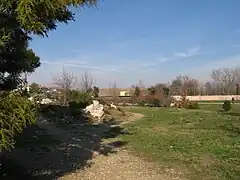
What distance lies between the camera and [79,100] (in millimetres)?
33469

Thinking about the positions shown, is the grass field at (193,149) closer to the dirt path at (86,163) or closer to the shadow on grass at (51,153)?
the dirt path at (86,163)

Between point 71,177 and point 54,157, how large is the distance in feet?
10.2

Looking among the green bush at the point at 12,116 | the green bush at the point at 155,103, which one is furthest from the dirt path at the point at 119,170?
the green bush at the point at 155,103

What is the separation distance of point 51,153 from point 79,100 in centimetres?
1982

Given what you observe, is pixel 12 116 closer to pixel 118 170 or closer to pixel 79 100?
pixel 118 170

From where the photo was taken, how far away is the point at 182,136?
19.3m

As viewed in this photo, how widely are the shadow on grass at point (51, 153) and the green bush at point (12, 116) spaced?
4125 mm

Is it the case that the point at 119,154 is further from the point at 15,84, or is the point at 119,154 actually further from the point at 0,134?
the point at 0,134

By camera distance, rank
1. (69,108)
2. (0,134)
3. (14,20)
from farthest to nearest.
Answer: (69,108) < (14,20) < (0,134)

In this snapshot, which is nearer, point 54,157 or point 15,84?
point 15,84

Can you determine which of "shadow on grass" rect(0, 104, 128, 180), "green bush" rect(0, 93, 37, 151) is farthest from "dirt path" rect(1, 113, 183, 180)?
"green bush" rect(0, 93, 37, 151)

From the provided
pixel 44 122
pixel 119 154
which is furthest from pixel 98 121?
pixel 119 154

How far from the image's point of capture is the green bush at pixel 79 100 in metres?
32.3

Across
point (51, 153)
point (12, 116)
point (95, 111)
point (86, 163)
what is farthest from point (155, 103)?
point (12, 116)
